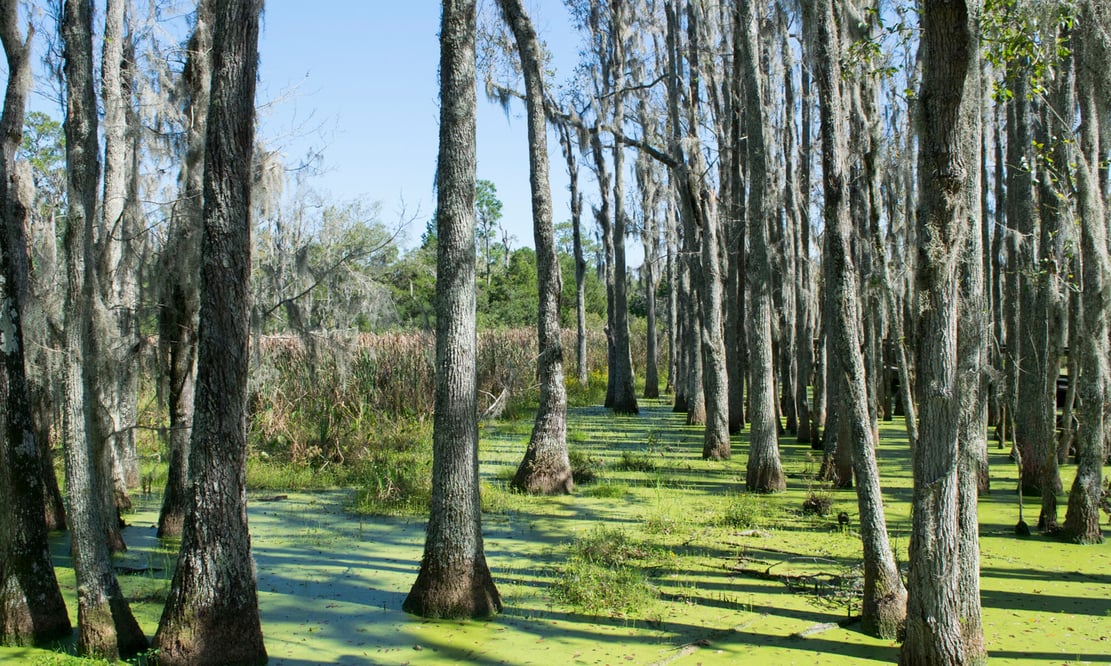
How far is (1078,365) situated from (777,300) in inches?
461

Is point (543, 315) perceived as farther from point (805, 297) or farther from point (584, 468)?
point (805, 297)

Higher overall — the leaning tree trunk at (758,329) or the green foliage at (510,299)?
the green foliage at (510,299)

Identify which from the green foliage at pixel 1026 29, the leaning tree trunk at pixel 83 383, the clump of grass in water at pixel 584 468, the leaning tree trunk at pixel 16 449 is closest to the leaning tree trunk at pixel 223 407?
the leaning tree trunk at pixel 83 383

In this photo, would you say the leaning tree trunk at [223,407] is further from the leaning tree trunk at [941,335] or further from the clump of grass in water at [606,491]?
the clump of grass in water at [606,491]

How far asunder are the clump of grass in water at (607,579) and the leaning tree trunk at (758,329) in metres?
3.15

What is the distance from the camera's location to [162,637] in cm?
458

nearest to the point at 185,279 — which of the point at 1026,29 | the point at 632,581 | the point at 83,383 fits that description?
the point at 83,383

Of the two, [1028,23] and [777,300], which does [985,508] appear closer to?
[1028,23]

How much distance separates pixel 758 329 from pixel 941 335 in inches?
263

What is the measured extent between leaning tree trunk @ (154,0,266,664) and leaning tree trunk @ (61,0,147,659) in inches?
12.9

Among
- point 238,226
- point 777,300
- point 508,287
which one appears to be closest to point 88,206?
point 238,226

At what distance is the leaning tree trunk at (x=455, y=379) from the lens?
18.4 feet

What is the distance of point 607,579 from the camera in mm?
6262

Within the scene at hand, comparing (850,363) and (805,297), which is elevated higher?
(805,297)
